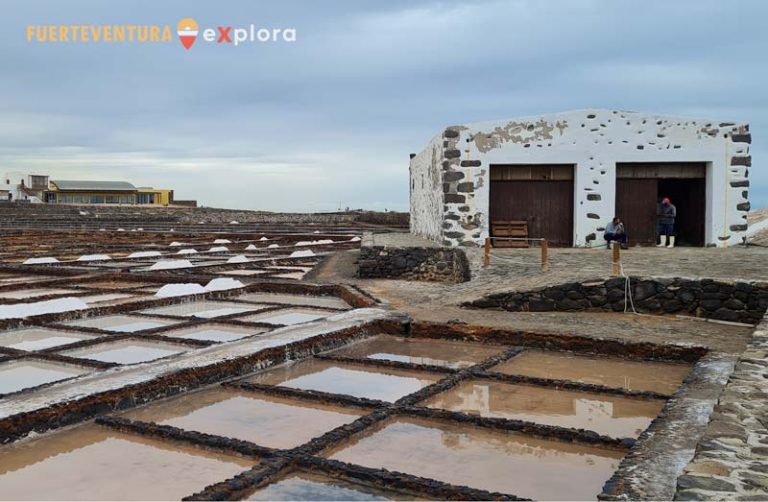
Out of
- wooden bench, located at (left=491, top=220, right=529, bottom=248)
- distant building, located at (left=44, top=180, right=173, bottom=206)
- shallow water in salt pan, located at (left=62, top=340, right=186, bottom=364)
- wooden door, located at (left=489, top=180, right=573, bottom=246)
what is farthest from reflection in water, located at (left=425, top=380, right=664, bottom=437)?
distant building, located at (left=44, top=180, right=173, bottom=206)

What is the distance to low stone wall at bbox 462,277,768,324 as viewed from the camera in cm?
761

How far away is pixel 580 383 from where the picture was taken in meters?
5.39

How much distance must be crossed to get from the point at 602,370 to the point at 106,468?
13.1 ft

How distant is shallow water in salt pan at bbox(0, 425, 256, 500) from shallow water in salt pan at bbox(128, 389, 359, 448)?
0.36 metres

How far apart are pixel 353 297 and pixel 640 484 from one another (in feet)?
22.2

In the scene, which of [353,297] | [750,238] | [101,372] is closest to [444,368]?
[101,372]

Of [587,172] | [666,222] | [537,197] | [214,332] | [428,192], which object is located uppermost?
[587,172]

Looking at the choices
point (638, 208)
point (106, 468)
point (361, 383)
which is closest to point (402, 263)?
point (638, 208)

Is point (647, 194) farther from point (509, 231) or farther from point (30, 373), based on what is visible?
point (30, 373)

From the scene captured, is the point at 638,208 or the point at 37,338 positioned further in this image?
the point at 638,208

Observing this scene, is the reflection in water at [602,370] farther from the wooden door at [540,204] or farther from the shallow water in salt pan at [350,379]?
the wooden door at [540,204]

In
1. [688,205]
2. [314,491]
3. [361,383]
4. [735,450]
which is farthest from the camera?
[688,205]

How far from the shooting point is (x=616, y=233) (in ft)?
42.1

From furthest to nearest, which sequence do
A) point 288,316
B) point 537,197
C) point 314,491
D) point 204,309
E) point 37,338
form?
point 537,197 → point 204,309 → point 288,316 → point 37,338 → point 314,491
